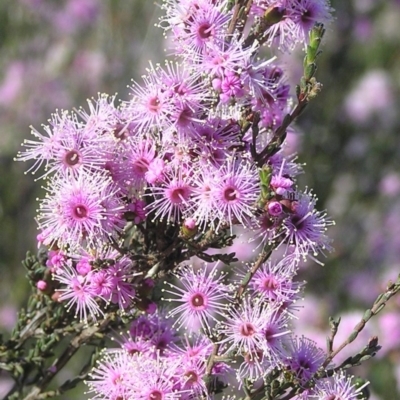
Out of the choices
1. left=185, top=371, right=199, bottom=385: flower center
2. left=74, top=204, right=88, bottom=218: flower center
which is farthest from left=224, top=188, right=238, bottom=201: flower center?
left=185, top=371, right=199, bottom=385: flower center

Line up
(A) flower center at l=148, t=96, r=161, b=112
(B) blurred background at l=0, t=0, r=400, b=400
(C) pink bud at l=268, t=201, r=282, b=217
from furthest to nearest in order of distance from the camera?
(B) blurred background at l=0, t=0, r=400, b=400 < (A) flower center at l=148, t=96, r=161, b=112 < (C) pink bud at l=268, t=201, r=282, b=217

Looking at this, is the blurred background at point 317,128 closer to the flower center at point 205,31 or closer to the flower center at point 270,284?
the flower center at point 270,284

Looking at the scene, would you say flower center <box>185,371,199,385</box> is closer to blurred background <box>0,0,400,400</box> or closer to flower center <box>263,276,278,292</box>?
flower center <box>263,276,278,292</box>

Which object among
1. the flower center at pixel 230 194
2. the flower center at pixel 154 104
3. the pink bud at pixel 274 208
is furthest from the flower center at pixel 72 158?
the pink bud at pixel 274 208

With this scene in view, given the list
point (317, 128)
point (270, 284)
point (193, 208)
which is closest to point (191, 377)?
point (270, 284)

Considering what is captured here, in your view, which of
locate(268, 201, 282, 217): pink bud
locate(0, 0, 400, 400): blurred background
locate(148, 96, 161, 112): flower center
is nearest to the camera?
locate(268, 201, 282, 217): pink bud
